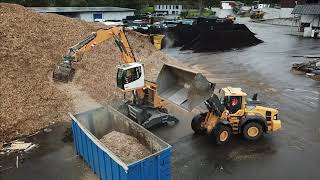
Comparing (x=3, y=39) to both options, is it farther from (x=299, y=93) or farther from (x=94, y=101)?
(x=299, y=93)

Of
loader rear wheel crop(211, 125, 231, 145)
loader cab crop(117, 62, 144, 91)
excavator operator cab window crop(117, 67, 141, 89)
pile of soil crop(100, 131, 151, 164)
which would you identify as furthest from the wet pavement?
excavator operator cab window crop(117, 67, 141, 89)

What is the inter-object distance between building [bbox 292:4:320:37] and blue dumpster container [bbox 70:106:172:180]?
42382 mm

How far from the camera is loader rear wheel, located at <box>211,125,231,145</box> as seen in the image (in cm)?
1278

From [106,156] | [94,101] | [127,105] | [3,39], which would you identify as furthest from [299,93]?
[3,39]

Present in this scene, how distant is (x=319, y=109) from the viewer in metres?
17.4

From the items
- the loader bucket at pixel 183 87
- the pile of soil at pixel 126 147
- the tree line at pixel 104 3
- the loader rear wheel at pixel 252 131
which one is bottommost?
the loader rear wheel at pixel 252 131

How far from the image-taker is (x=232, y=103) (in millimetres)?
13133

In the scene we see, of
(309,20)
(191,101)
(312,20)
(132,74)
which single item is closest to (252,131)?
(191,101)

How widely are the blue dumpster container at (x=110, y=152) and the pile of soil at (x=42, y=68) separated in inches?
155

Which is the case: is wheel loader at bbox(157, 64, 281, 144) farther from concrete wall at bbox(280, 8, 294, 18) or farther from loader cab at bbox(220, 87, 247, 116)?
concrete wall at bbox(280, 8, 294, 18)

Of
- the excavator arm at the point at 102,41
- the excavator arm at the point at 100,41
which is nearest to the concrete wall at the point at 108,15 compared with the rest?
the excavator arm at the point at 102,41

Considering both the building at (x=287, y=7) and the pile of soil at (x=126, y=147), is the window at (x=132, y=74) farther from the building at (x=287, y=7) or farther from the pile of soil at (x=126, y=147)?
the building at (x=287, y=7)

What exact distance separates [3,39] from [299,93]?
1895 cm

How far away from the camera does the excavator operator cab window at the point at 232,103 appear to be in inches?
516
